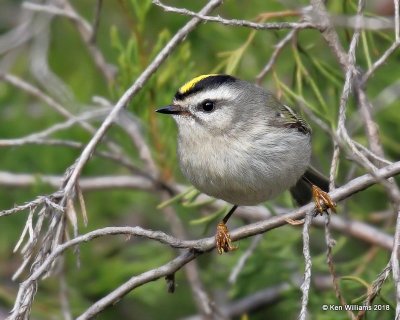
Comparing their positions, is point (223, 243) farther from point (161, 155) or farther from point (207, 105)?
point (161, 155)

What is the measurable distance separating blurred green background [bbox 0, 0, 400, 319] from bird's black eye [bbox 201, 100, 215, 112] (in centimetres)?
21

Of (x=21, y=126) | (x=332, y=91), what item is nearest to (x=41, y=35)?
(x=21, y=126)

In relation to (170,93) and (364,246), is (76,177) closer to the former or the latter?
(170,93)

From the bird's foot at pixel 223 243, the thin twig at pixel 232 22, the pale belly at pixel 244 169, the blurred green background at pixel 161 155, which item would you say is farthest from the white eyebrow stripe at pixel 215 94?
the thin twig at pixel 232 22

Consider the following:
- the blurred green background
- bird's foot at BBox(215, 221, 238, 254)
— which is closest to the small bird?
bird's foot at BBox(215, 221, 238, 254)

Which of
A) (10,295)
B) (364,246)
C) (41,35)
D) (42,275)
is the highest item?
(41,35)

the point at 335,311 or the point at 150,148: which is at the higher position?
the point at 150,148

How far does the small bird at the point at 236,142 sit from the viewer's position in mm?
3297

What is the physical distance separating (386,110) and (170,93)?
1363 mm

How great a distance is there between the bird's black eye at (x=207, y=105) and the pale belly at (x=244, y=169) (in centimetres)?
21

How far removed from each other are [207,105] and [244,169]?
0.44m

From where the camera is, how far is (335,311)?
11.7 feet

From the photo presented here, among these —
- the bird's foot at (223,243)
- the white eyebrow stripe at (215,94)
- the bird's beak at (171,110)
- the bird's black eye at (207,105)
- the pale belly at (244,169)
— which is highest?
the white eyebrow stripe at (215,94)

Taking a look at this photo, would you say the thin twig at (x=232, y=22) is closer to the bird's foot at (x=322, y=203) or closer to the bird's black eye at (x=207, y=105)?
the bird's foot at (x=322, y=203)
